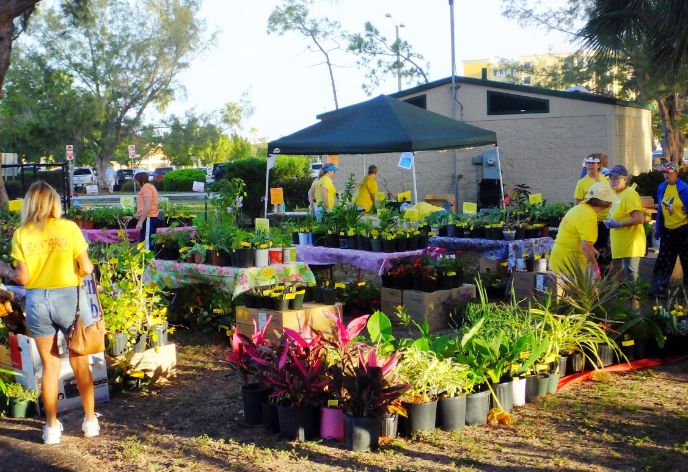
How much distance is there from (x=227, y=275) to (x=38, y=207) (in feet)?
8.80

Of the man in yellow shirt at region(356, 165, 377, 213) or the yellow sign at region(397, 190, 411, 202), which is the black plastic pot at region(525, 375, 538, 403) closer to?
the yellow sign at region(397, 190, 411, 202)

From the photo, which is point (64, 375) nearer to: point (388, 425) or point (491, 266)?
point (388, 425)

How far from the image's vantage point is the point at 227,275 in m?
7.06

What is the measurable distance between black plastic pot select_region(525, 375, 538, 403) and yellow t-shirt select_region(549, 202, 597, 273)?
153 cm

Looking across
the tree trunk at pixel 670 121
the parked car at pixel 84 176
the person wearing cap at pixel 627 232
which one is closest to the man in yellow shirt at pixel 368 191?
the person wearing cap at pixel 627 232

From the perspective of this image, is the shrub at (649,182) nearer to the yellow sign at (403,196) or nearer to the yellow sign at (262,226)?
the yellow sign at (403,196)

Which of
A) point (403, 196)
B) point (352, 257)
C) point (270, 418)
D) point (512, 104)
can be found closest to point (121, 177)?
point (512, 104)

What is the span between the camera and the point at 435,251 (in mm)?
8133

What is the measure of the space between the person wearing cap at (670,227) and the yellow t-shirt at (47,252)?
241 inches

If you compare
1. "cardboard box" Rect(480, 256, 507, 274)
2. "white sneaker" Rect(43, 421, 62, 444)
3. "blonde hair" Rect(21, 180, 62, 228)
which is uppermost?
"blonde hair" Rect(21, 180, 62, 228)

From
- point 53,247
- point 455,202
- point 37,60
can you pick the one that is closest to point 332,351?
point 53,247

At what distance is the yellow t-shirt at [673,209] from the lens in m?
8.31

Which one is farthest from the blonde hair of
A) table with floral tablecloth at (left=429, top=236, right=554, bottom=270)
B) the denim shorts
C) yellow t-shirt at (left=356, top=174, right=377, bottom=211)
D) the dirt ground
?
yellow t-shirt at (left=356, top=174, right=377, bottom=211)

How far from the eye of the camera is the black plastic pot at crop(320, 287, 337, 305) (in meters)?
6.93
